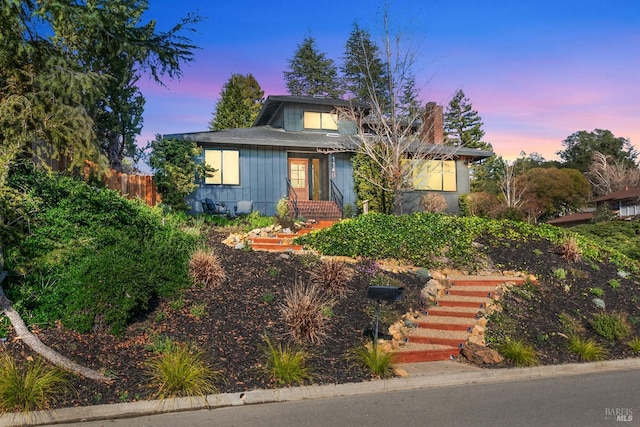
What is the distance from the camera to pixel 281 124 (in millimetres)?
22969

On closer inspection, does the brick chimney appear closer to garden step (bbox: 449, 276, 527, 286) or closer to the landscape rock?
garden step (bbox: 449, 276, 527, 286)

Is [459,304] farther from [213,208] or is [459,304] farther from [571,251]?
[213,208]

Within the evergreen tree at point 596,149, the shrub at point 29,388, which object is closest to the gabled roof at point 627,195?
the evergreen tree at point 596,149

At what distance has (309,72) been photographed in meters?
44.2

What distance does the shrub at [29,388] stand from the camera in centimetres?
519

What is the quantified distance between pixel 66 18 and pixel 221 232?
642 cm

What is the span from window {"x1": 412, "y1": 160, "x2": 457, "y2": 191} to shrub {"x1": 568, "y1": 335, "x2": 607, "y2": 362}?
536 inches

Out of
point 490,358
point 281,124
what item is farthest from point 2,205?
point 281,124

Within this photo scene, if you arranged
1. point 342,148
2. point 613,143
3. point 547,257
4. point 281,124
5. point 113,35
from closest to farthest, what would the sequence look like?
1. point 113,35
2. point 547,257
3. point 342,148
4. point 281,124
5. point 613,143

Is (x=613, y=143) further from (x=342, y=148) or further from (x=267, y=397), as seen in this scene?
(x=267, y=397)

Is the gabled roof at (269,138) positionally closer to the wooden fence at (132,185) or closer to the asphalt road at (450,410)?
the wooden fence at (132,185)

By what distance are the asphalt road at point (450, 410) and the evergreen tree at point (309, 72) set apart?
3949 cm

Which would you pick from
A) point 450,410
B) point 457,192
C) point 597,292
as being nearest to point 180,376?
point 450,410

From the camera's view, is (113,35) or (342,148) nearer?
(113,35)
